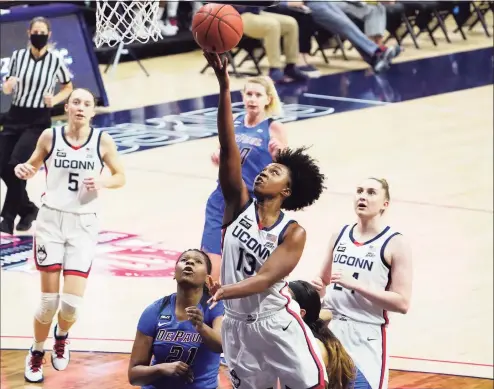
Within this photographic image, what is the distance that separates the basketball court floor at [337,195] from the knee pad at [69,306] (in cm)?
39

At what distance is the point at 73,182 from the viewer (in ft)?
25.0

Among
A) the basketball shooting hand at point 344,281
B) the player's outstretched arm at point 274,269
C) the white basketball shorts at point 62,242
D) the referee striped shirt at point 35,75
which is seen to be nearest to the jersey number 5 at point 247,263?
the player's outstretched arm at point 274,269

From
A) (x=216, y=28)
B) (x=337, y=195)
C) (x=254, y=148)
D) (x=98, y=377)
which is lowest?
(x=98, y=377)

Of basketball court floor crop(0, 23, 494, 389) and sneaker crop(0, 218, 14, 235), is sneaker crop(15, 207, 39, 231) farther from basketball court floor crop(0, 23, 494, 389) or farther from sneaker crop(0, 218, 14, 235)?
sneaker crop(0, 218, 14, 235)

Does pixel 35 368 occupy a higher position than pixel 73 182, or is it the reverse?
pixel 73 182

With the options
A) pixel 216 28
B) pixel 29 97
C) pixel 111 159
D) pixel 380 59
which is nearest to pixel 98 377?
pixel 111 159

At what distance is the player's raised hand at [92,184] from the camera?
7430mm

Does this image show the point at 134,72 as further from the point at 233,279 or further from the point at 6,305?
the point at 233,279

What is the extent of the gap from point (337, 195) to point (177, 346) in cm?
681

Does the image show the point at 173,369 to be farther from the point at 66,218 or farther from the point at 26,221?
the point at 26,221

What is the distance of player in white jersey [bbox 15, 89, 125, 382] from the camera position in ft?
24.8

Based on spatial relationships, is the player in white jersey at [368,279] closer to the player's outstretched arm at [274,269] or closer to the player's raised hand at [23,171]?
the player's outstretched arm at [274,269]

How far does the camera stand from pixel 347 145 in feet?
47.0

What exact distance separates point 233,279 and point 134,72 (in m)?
13.9
